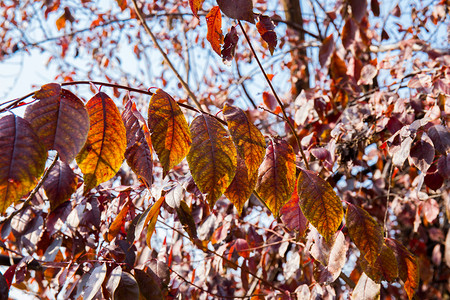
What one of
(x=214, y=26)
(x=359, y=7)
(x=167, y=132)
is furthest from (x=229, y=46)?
(x=359, y=7)

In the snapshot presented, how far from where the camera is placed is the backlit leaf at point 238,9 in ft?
2.25

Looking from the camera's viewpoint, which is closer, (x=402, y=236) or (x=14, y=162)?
(x=14, y=162)

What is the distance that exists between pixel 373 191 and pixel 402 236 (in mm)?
1317

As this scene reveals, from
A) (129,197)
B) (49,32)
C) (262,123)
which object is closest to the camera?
(129,197)

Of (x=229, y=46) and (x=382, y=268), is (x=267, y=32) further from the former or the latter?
(x=382, y=268)

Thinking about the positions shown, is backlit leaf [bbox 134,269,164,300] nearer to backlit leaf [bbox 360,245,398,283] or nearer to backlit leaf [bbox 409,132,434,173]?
backlit leaf [bbox 360,245,398,283]

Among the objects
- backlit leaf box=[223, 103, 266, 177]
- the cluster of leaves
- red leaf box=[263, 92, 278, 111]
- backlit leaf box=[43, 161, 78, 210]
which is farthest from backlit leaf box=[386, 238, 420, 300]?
red leaf box=[263, 92, 278, 111]

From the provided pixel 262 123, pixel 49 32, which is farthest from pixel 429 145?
pixel 49 32

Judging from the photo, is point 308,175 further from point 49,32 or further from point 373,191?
point 49,32

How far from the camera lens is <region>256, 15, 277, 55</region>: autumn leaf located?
0.82 m

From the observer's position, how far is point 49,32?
5125mm

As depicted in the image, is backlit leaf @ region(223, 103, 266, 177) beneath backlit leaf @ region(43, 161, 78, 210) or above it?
above

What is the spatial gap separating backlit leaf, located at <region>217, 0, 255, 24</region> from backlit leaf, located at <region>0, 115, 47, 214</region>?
39 cm

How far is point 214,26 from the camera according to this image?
841 millimetres
